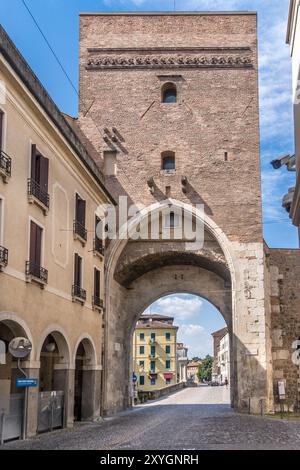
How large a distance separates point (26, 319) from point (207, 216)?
12.9 metres

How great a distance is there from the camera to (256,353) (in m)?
25.8

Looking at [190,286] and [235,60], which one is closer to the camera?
[235,60]

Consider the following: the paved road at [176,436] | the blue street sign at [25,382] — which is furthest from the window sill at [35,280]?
the paved road at [176,436]

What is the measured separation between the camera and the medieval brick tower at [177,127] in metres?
27.0

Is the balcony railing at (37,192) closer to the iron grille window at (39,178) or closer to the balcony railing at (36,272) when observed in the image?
the iron grille window at (39,178)

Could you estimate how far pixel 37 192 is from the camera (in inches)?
651

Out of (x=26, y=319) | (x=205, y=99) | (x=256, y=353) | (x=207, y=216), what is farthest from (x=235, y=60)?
(x=26, y=319)

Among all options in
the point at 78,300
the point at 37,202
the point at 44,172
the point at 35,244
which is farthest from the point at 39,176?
the point at 78,300

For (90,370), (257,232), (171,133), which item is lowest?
(90,370)

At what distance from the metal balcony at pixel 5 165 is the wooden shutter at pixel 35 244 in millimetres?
1946

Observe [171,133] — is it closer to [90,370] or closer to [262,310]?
[262,310]

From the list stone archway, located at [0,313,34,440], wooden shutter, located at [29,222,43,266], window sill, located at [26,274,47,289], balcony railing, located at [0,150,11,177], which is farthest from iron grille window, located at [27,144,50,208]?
stone archway, located at [0,313,34,440]

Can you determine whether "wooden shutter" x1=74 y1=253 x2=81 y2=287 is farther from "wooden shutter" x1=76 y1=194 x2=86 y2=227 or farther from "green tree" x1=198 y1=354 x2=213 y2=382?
"green tree" x1=198 y1=354 x2=213 y2=382

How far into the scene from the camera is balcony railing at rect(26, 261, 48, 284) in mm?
15609
